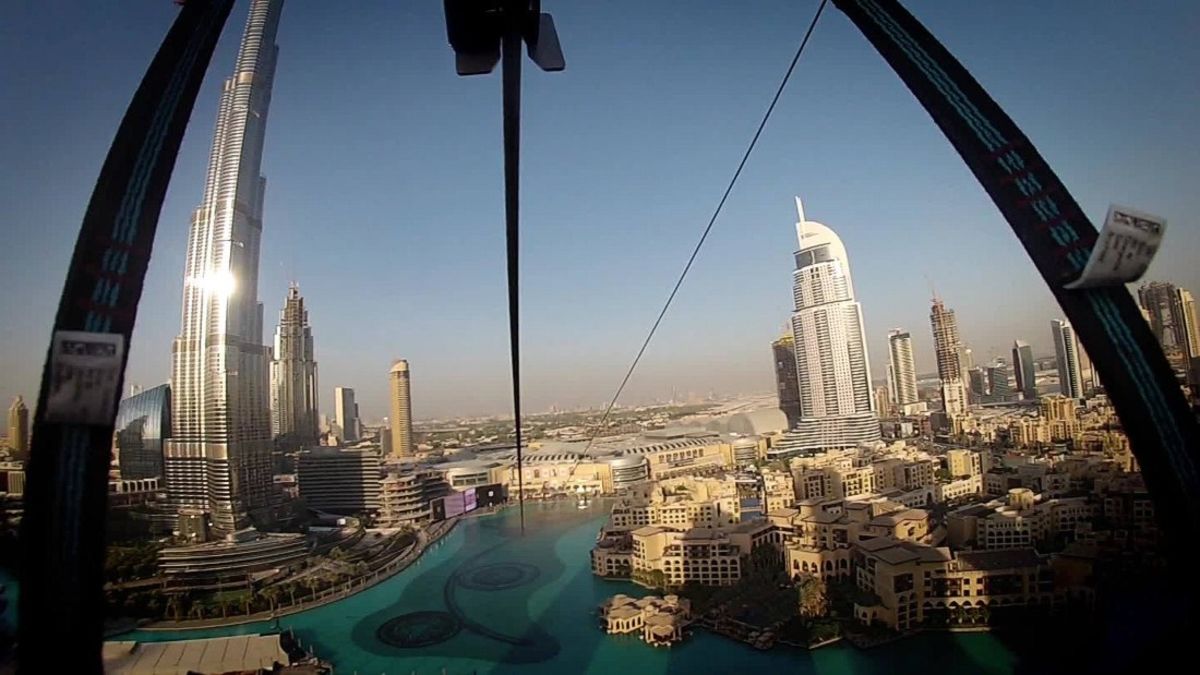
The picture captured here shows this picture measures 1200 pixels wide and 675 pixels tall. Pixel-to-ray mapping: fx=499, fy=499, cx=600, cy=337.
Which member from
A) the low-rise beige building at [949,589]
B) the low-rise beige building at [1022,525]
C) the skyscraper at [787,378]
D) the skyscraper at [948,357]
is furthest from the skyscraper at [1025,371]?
the low-rise beige building at [949,589]

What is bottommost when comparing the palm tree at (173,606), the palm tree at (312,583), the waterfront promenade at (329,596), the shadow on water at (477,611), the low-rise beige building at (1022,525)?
the shadow on water at (477,611)

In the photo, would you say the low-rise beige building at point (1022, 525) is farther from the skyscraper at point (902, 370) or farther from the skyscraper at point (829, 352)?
the skyscraper at point (902, 370)

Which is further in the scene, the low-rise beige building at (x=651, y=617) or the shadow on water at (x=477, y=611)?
the shadow on water at (x=477, y=611)

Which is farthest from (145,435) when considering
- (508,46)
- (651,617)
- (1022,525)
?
(1022,525)

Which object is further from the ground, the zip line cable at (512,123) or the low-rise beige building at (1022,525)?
the zip line cable at (512,123)

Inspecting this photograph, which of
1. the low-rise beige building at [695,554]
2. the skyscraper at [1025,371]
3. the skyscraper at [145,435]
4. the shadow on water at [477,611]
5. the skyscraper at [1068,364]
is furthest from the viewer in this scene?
the skyscraper at [1025,371]

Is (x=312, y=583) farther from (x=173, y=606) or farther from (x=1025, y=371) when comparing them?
(x=1025, y=371)
